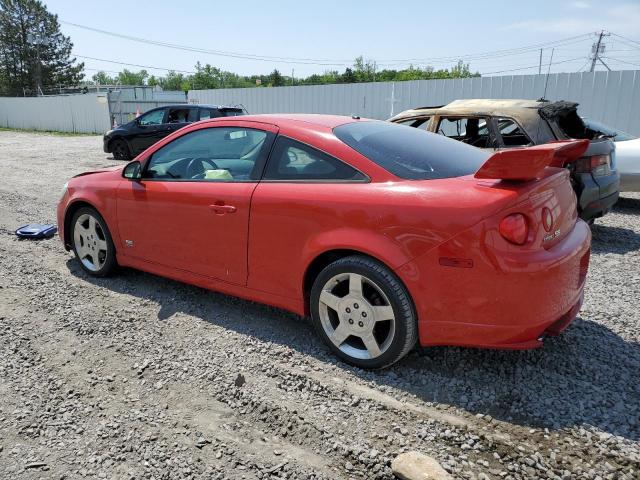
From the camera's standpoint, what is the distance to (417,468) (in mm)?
2164

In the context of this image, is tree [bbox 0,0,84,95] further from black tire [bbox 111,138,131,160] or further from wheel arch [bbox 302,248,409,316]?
wheel arch [bbox 302,248,409,316]

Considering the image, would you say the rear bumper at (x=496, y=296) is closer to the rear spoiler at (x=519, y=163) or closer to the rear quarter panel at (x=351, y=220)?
the rear quarter panel at (x=351, y=220)

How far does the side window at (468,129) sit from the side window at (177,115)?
377 inches

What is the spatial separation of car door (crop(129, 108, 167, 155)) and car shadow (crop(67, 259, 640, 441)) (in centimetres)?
1153

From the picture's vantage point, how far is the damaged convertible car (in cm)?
559

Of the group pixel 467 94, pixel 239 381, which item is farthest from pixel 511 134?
pixel 467 94

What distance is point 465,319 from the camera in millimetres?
2662

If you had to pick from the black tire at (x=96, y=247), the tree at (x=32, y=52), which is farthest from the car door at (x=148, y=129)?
the tree at (x=32, y=52)

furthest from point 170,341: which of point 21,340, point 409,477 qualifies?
point 409,477

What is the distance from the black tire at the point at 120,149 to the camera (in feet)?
48.3

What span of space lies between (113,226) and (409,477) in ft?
10.9

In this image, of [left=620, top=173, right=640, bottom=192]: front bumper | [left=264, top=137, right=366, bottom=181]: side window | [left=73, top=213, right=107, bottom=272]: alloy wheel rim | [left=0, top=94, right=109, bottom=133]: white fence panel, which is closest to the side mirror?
[left=73, top=213, right=107, bottom=272]: alloy wheel rim

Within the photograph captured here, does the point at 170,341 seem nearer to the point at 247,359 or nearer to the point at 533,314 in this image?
the point at 247,359

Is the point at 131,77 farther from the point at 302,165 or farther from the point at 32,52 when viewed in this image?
the point at 302,165
